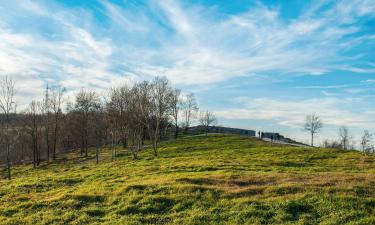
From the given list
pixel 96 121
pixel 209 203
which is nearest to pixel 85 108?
pixel 96 121

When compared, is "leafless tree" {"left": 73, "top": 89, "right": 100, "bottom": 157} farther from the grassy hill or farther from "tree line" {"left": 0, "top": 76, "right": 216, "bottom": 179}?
the grassy hill

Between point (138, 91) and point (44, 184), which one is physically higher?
point (138, 91)

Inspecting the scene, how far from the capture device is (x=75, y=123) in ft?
308

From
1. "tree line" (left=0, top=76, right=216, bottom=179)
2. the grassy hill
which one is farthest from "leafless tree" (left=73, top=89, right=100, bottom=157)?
the grassy hill

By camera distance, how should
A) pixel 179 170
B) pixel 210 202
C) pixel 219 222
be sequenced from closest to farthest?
pixel 219 222, pixel 210 202, pixel 179 170

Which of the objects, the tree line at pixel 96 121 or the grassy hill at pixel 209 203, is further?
the tree line at pixel 96 121

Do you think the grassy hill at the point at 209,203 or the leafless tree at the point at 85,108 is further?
the leafless tree at the point at 85,108

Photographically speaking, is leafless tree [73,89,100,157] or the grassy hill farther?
leafless tree [73,89,100,157]

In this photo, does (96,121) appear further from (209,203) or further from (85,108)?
(209,203)

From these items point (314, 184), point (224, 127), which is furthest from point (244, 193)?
point (224, 127)

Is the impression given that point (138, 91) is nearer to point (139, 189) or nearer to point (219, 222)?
point (139, 189)

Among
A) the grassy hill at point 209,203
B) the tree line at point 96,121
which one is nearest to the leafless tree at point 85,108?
the tree line at point 96,121

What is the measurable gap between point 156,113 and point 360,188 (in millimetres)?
52569

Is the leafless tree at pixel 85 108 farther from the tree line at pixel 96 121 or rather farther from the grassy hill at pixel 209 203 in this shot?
the grassy hill at pixel 209 203
